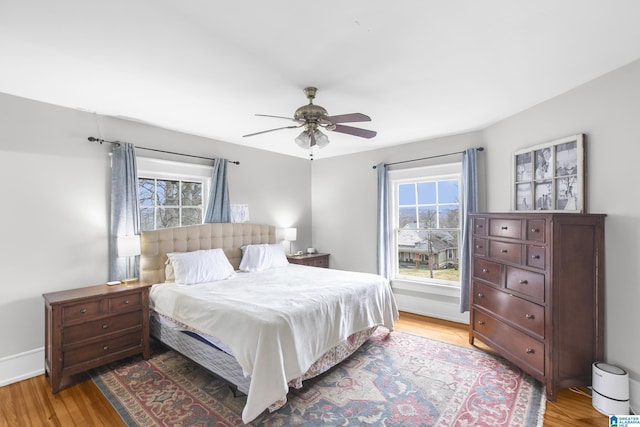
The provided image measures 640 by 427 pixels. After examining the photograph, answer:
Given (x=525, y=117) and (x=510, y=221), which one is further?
A: (x=525, y=117)

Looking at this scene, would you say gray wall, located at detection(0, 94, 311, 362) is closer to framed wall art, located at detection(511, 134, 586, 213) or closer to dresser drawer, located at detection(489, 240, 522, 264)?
dresser drawer, located at detection(489, 240, 522, 264)

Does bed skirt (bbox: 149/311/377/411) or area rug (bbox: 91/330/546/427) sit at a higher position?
bed skirt (bbox: 149/311/377/411)

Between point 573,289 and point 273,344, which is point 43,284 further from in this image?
point 573,289

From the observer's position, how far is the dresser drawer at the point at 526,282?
98.2 inches

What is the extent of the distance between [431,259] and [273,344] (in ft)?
10.6

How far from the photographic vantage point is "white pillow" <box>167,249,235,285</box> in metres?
3.39

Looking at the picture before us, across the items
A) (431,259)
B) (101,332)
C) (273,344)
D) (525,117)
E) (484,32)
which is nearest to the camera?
(484,32)

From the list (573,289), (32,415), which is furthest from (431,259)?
(32,415)

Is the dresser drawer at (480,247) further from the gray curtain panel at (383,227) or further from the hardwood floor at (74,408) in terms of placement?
the gray curtain panel at (383,227)

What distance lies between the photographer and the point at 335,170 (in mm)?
5598

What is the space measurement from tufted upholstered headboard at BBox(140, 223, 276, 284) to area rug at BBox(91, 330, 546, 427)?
0.99 m

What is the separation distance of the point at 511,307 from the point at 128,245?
392 cm

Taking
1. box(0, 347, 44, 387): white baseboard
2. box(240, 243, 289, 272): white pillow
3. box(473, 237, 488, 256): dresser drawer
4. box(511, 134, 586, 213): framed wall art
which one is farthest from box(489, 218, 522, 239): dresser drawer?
box(0, 347, 44, 387): white baseboard

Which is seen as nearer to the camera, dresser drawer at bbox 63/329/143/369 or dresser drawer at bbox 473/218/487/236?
dresser drawer at bbox 63/329/143/369
